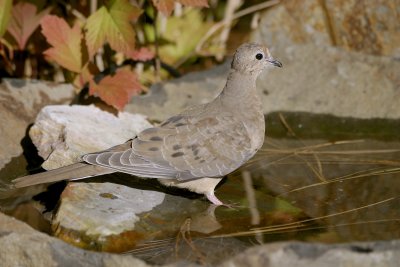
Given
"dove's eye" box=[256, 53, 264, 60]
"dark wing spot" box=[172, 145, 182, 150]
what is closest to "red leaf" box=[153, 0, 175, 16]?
"dove's eye" box=[256, 53, 264, 60]

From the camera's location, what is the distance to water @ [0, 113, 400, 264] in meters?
3.46

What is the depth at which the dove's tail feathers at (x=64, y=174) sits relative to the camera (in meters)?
3.79

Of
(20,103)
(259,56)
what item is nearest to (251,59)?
(259,56)

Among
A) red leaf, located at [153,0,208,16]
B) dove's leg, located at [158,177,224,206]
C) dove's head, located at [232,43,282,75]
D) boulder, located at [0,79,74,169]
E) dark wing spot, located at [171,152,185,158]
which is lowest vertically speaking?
dove's leg, located at [158,177,224,206]

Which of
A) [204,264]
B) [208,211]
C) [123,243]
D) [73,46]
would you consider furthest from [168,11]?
[204,264]

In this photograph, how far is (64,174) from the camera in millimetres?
3801

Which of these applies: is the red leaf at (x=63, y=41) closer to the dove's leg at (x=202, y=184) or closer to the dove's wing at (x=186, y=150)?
the dove's wing at (x=186, y=150)

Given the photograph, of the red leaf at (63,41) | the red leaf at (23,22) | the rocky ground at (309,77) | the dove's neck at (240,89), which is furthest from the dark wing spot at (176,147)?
the red leaf at (23,22)

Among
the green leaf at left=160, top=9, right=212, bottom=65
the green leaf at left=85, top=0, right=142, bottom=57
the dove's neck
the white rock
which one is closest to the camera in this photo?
the white rock

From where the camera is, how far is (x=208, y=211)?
3889mm

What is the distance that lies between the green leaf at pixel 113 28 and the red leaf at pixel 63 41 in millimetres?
151

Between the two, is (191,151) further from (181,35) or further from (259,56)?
(181,35)

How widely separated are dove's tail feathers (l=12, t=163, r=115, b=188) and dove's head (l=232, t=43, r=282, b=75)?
43.1 inches

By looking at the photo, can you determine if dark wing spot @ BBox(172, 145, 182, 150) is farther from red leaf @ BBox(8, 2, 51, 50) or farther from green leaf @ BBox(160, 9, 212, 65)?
green leaf @ BBox(160, 9, 212, 65)
